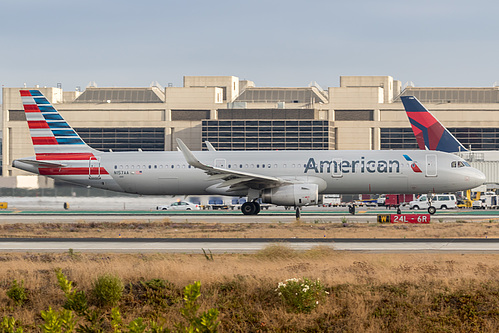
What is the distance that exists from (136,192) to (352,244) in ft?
84.7

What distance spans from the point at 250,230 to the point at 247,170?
12.7 meters

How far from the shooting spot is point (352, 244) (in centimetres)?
3141

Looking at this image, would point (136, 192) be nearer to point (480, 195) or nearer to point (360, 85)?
point (480, 195)

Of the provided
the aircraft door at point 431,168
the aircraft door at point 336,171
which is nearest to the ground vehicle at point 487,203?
the aircraft door at point 431,168

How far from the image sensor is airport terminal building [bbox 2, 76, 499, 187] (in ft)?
535

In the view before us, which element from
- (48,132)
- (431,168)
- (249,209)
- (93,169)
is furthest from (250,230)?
(48,132)

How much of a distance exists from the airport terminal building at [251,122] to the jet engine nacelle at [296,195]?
113152 millimetres

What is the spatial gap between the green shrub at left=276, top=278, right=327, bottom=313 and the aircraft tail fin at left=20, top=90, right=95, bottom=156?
120 ft

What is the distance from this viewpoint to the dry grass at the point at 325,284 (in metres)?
18.5

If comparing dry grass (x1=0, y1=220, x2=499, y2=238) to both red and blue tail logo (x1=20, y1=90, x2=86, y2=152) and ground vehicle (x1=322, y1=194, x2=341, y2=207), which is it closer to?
red and blue tail logo (x1=20, y1=90, x2=86, y2=152)

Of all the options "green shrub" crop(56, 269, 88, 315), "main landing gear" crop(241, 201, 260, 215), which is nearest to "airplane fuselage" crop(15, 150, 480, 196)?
"main landing gear" crop(241, 201, 260, 215)

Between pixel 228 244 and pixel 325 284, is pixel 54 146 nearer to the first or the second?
pixel 228 244

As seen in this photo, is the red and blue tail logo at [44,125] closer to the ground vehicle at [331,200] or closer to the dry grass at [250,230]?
the dry grass at [250,230]

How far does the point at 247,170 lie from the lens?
168 feet
